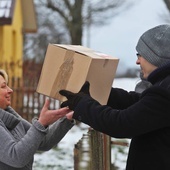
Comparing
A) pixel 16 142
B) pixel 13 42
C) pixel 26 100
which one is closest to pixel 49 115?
pixel 16 142

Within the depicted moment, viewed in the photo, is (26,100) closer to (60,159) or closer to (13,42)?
(60,159)

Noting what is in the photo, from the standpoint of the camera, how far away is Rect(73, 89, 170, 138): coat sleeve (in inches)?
99.6

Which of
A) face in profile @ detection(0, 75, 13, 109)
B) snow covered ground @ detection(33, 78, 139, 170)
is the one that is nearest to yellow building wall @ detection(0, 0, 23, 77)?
snow covered ground @ detection(33, 78, 139, 170)

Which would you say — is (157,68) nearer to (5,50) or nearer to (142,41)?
(142,41)

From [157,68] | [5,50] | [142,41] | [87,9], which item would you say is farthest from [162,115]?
[87,9]

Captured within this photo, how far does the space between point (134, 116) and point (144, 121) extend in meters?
0.05

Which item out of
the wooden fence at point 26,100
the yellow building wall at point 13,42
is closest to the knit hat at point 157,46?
the wooden fence at point 26,100

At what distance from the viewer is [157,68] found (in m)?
2.68

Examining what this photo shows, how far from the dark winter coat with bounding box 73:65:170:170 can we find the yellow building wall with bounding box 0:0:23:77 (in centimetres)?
1254

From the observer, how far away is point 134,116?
254 centimetres

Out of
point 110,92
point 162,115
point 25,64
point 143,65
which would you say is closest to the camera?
point 162,115

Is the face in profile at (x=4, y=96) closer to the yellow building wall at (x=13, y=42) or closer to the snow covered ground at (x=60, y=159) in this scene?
the snow covered ground at (x=60, y=159)

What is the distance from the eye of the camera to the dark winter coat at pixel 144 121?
2537 millimetres

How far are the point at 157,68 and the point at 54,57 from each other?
621 millimetres
